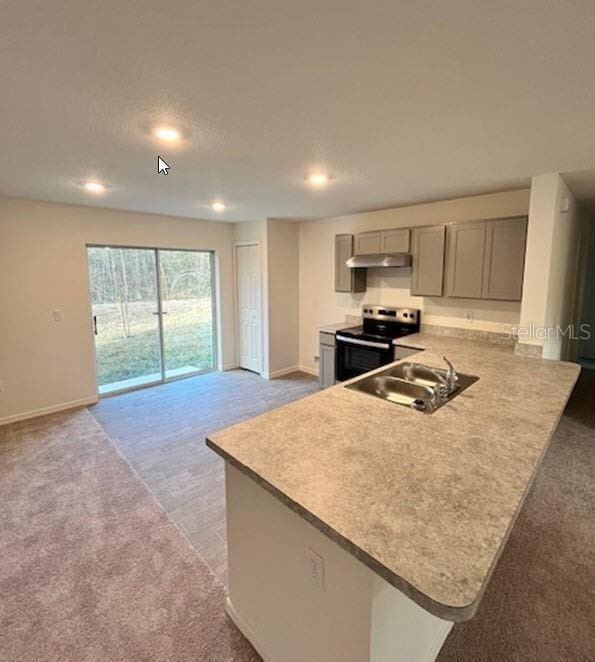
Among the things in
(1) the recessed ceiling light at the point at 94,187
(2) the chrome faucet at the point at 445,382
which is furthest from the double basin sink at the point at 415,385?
(1) the recessed ceiling light at the point at 94,187

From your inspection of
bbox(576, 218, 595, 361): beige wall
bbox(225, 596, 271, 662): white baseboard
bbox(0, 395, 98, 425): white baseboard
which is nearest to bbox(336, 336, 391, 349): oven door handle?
bbox(225, 596, 271, 662): white baseboard

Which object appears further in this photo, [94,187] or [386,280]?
[386,280]

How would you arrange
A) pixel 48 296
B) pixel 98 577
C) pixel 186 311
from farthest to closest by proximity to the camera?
pixel 186 311 → pixel 48 296 → pixel 98 577

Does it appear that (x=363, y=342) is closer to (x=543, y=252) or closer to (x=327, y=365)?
(x=327, y=365)

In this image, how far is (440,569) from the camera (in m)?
0.87

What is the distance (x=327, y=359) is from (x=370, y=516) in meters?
3.56

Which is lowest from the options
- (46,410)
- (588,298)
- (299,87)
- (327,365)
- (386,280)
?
(46,410)

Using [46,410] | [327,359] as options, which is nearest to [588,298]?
[327,359]

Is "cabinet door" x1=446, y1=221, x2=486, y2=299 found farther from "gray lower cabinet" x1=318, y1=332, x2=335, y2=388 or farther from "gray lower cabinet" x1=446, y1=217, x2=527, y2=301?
"gray lower cabinet" x1=318, y1=332, x2=335, y2=388

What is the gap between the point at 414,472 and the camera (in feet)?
4.22

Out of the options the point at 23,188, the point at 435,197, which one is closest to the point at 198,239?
the point at 23,188

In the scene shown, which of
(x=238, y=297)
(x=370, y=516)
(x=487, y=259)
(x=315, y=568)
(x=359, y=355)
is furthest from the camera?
(x=238, y=297)

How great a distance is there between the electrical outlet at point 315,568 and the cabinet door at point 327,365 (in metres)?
3.32

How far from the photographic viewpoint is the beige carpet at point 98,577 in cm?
159
